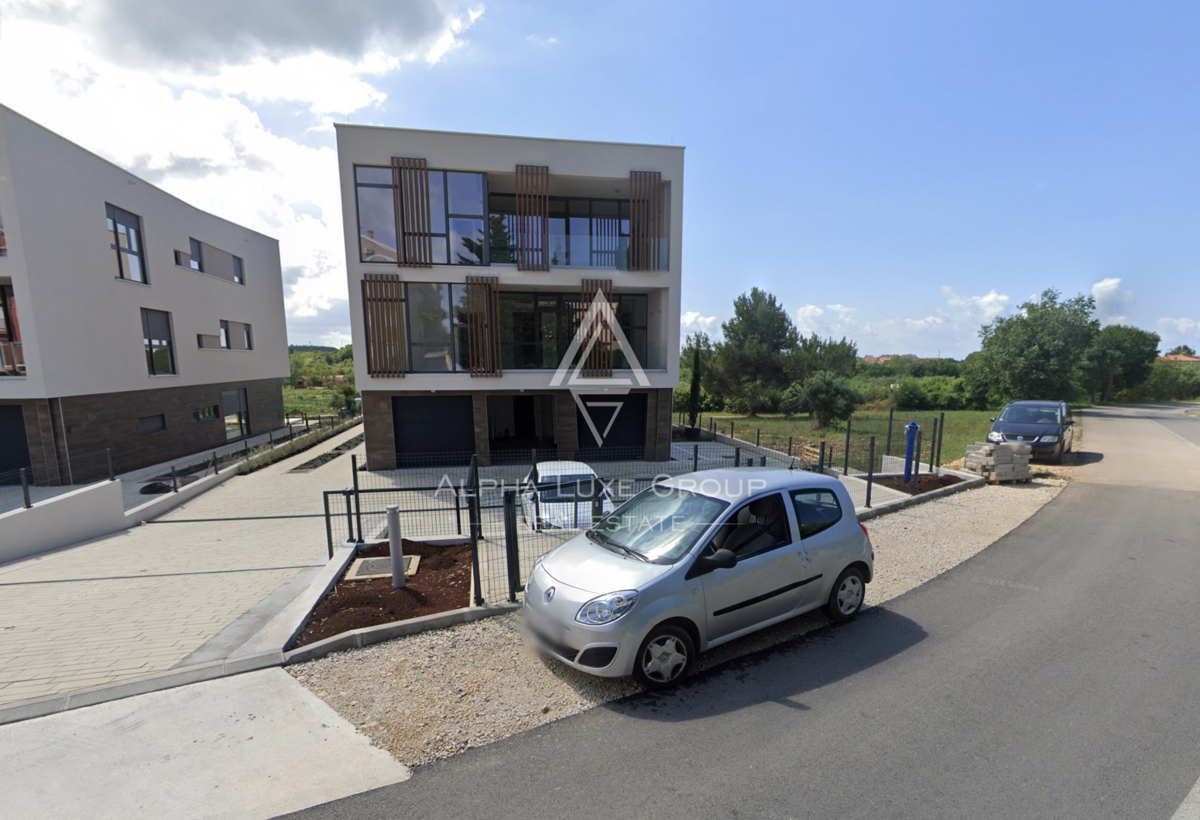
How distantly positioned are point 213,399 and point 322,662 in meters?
22.1

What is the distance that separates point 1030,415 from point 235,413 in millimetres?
31061

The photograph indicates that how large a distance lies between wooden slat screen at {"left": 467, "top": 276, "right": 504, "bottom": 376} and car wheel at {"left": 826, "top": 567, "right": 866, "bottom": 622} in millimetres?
12105

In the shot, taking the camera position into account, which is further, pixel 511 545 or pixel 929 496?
pixel 929 496

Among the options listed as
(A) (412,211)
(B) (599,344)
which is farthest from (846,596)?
(A) (412,211)

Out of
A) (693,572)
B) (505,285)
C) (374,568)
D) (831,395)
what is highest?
(505,285)

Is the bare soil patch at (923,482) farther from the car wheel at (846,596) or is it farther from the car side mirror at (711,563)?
the car side mirror at (711,563)

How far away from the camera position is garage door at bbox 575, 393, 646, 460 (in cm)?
1683

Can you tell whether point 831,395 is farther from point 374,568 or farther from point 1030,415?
point 374,568

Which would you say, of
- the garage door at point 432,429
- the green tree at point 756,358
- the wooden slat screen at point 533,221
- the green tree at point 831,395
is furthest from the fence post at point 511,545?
the green tree at point 756,358

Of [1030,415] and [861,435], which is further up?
[1030,415]

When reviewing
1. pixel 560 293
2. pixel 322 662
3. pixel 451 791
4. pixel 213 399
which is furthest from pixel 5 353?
pixel 451 791

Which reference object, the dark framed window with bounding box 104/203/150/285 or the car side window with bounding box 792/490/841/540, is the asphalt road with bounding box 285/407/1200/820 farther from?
the dark framed window with bounding box 104/203/150/285

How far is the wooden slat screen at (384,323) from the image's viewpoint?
14.5 metres

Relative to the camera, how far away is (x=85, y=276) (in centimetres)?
1480
